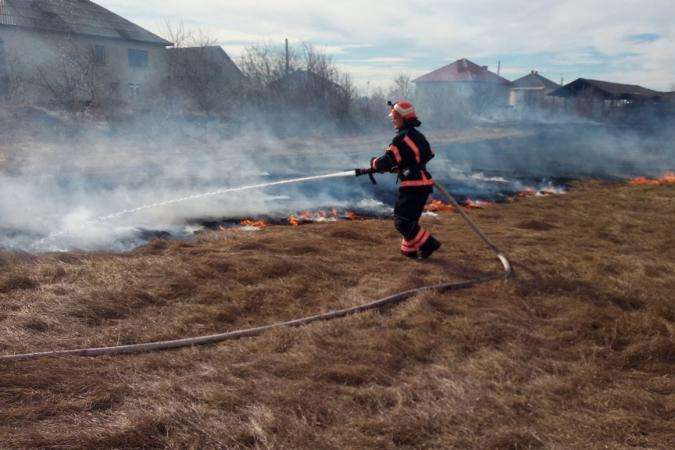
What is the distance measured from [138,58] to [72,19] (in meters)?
7.95

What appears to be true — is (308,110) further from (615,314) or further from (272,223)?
(615,314)

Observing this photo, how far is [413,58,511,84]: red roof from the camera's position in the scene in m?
52.0

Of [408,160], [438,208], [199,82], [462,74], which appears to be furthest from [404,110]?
[462,74]

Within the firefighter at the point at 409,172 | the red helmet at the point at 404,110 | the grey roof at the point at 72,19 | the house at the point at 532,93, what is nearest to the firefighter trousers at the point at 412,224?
the firefighter at the point at 409,172

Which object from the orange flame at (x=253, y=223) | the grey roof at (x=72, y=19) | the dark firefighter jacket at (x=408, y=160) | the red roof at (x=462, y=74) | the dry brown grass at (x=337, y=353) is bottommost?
the dry brown grass at (x=337, y=353)

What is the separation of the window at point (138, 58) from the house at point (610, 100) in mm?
30212

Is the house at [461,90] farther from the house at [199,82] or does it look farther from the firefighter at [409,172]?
the firefighter at [409,172]

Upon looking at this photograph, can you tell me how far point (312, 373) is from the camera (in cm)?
306

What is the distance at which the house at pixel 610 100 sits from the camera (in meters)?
37.2

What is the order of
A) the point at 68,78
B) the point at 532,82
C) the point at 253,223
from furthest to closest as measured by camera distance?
the point at 532,82, the point at 68,78, the point at 253,223

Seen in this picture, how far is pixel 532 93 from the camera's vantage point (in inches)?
2196

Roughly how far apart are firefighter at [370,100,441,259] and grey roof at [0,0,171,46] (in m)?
19.6

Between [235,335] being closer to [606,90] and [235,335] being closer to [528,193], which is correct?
[528,193]

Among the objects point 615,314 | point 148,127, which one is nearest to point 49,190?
point 615,314
